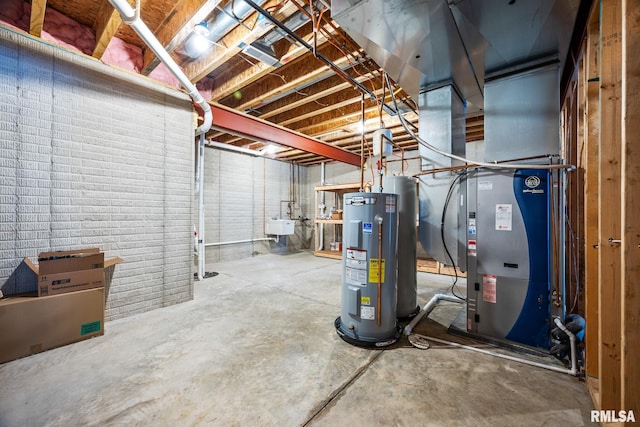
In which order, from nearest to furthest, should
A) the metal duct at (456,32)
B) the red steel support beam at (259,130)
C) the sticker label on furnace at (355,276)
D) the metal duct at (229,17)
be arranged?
the metal duct at (456,32)
the metal duct at (229,17)
the sticker label on furnace at (355,276)
the red steel support beam at (259,130)

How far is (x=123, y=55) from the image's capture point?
2.97m

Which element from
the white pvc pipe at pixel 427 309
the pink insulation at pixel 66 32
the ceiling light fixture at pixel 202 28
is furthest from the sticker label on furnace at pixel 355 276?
the pink insulation at pixel 66 32

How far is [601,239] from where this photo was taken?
1393mm

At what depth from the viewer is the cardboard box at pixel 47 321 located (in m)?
1.85

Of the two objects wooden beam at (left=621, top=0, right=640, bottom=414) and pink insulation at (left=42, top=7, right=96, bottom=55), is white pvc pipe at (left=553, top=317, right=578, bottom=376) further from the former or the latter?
pink insulation at (left=42, top=7, right=96, bottom=55)

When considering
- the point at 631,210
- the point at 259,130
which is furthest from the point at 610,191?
the point at 259,130

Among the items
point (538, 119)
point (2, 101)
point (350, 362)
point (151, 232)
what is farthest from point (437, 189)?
point (2, 101)

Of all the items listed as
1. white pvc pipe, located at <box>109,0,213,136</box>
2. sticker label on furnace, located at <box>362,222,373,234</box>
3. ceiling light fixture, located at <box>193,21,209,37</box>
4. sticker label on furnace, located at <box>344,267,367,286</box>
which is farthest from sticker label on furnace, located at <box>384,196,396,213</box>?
white pvc pipe, located at <box>109,0,213,136</box>

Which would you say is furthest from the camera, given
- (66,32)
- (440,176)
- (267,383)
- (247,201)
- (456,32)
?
(247,201)

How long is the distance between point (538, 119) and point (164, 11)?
3.73 metres

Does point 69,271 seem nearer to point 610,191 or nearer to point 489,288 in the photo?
point 489,288

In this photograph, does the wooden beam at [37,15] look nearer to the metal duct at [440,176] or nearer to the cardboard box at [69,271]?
the cardboard box at [69,271]

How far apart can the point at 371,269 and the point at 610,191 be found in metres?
1.52

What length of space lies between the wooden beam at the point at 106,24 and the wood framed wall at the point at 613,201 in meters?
3.47
